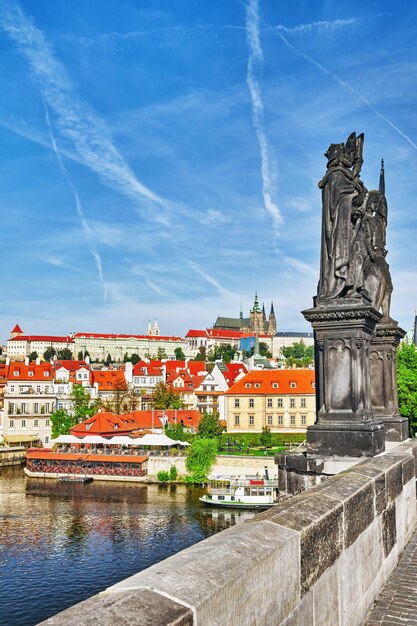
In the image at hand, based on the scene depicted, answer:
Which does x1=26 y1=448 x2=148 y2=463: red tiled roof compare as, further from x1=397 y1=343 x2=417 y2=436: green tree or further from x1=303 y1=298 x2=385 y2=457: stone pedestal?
x1=303 y1=298 x2=385 y2=457: stone pedestal

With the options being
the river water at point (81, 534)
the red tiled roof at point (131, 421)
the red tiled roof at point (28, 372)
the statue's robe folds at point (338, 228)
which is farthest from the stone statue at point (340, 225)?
the red tiled roof at point (28, 372)

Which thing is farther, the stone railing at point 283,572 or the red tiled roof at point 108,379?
the red tiled roof at point 108,379

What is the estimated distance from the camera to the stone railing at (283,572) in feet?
7.20

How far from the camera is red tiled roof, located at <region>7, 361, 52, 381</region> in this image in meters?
72.2

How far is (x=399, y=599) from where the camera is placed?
506 centimetres

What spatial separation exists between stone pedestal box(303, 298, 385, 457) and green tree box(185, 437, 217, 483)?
42.8m

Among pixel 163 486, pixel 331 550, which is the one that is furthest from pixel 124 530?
pixel 331 550

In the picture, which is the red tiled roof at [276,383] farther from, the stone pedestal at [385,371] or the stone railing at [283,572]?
the stone railing at [283,572]

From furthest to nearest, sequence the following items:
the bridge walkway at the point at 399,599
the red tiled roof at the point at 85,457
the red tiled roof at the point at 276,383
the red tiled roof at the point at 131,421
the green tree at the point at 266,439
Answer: the red tiled roof at the point at 276,383, the red tiled roof at the point at 131,421, the green tree at the point at 266,439, the red tiled roof at the point at 85,457, the bridge walkway at the point at 399,599

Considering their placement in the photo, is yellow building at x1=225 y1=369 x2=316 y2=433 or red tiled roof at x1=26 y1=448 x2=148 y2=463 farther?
yellow building at x1=225 y1=369 x2=316 y2=433

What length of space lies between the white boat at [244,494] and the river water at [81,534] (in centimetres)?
116

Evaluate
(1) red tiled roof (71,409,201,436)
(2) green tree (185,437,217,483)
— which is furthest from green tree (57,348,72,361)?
(2) green tree (185,437,217,483)

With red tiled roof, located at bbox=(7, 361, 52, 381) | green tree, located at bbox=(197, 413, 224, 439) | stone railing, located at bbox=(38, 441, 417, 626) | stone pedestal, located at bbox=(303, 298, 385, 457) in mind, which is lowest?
green tree, located at bbox=(197, 413, 224, 439)

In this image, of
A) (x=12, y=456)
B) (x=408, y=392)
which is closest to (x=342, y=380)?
(x=408, y=392)
